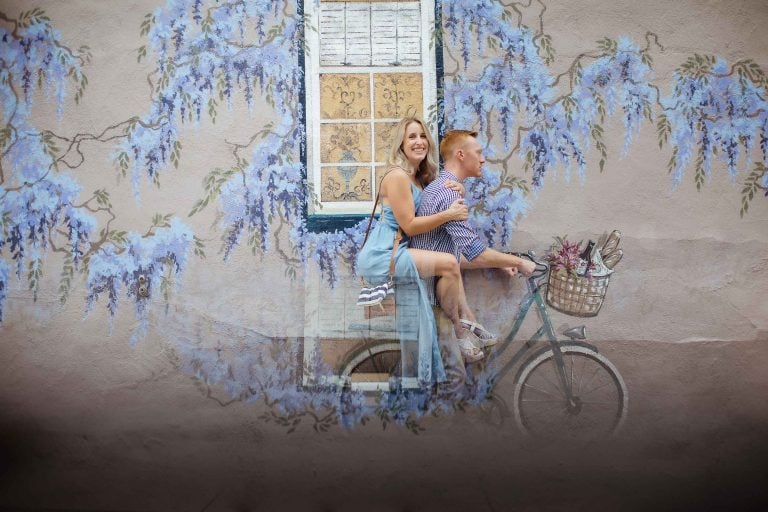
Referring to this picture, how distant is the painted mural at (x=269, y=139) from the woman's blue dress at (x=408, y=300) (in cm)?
20

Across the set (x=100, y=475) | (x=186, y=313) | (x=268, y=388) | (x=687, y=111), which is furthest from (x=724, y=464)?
(x=100, y=475)

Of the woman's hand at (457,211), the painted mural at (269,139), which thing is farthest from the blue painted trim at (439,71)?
the woman's hand at (457,211)

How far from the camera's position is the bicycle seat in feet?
18.1

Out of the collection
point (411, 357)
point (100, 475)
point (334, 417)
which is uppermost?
point (411, 357)

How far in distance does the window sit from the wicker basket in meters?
1.28

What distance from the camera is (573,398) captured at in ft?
18.1

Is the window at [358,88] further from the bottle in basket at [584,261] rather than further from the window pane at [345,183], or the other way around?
the bottle in basket at [584,261]

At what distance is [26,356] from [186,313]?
1.06 m

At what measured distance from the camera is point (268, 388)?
554cm

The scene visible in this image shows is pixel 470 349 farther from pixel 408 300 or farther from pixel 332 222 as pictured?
pixel 332 222

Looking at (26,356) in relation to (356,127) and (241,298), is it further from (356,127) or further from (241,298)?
(356,127)

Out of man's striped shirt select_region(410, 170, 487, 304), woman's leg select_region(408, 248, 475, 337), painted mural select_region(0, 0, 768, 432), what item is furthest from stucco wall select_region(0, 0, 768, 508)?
man's striped shirt select_region(410, 170, 487, 304)

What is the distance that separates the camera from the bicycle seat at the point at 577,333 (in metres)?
5.53

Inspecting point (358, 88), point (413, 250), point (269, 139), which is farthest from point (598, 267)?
point (269, 139)
